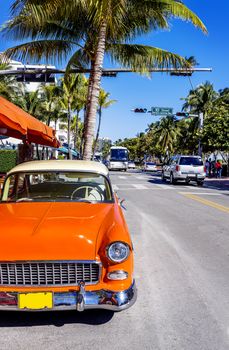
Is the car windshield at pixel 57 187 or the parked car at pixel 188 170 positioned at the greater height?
the car windshield at pixel 57 187

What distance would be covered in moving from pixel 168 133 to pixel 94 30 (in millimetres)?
71949

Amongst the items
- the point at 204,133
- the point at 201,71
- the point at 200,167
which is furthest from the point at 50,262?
the point at 204,133

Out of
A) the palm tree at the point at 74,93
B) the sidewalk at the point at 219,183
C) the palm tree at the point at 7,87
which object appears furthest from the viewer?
the palm tree at the point at 7,87

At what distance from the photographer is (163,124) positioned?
86.5 meters

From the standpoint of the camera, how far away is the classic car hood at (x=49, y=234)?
11.9 ft

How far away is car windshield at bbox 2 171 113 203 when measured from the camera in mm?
5242

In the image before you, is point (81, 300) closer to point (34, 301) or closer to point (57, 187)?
point (34, 301)

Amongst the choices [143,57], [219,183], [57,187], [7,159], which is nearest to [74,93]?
[7,159]

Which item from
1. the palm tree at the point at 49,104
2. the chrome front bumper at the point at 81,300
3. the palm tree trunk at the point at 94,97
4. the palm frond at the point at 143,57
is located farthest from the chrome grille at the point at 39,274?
the palm tree at the point at 49,104

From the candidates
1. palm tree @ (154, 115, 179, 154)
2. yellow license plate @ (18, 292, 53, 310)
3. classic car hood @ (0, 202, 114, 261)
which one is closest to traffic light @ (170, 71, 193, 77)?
classic car hood @ (0, 202, 114, 261)

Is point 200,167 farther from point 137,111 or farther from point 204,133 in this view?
point 137,111

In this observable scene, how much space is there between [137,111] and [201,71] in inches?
1011

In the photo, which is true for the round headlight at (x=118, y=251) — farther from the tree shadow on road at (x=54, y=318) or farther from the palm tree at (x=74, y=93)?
the palm tree at (x=74, y=93)

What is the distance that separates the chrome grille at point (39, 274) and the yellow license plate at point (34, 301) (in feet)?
0.35
